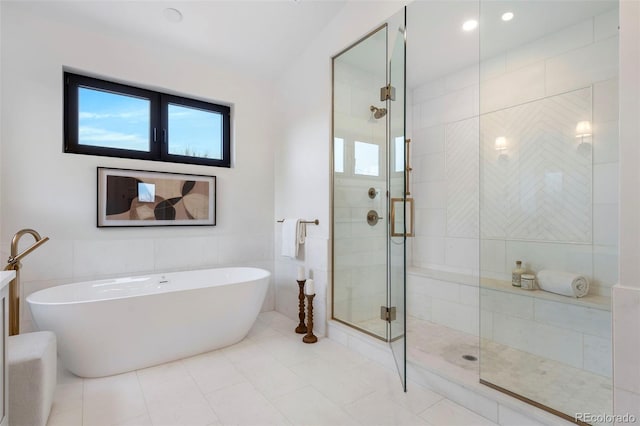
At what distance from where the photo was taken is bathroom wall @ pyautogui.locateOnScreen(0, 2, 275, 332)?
2291mm

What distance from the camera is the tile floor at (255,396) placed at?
A: 1613 millimetres

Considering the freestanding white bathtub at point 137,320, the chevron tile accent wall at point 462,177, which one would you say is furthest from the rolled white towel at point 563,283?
the freestanding white bathtub at point 137,320

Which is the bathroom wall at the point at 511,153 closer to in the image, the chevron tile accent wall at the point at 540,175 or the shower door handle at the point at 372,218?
the chevron tile accent wall at the point at 540,175

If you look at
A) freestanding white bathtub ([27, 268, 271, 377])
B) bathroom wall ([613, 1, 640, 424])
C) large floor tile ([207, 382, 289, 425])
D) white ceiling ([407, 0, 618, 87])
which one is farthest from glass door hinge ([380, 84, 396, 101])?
large floor tile ([207, 382, 289, 425])

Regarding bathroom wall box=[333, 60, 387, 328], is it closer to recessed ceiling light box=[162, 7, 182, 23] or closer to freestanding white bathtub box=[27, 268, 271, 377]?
freestanding white bathtub box=[27, 268, 271, 377]

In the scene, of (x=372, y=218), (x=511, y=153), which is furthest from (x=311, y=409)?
(x=511, y=153)

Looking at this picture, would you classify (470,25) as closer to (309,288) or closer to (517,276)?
(517,276)

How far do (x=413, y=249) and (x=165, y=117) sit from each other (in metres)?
2.86

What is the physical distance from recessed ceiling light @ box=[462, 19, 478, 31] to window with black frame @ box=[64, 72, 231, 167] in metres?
2.36

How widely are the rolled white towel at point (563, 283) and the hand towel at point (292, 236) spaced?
74.4 inches

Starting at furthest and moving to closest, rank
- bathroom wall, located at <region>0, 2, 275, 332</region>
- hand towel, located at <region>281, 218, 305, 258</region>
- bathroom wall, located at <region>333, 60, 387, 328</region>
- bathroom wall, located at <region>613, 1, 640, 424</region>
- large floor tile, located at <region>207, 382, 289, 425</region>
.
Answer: hand towel, located at <region>281, 218, 305, 258</region>
bathroom wall, located at <region>333, 60, 387, 328</region>
bathroom wall, located at <region>0, 2, 275, 332</region>
large floor tile, located at <region>207, 382, 289, 425</region>
bathroom wall, located at <region>613, 1, 640, 424</region>

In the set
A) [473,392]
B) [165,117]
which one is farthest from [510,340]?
[165,117]

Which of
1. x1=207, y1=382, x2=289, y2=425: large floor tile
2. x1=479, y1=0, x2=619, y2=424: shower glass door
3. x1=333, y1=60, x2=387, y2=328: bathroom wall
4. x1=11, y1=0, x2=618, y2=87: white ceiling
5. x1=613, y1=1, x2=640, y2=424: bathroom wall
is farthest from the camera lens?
x1=333, y1=60, x2=387, y2=328: bathroom wall

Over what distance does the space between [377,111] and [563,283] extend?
1.67 m
